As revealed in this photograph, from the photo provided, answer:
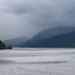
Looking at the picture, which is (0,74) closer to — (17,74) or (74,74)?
(17,74)

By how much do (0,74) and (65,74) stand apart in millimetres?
15414

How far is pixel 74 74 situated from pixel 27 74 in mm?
10981

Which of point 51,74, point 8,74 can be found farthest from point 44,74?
point 8,74

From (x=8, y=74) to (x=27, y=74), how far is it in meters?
4.53

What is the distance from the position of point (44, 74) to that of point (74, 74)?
Result: 6.97 m

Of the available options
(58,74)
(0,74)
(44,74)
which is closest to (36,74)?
(44,74)

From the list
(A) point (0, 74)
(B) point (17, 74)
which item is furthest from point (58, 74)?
(A) point (0, 74)

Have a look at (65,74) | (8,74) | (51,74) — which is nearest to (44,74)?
(51,74)

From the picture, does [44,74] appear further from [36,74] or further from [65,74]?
[65,74]

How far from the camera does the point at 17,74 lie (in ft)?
145

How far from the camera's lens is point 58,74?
4391cm

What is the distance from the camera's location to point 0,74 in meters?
44.9

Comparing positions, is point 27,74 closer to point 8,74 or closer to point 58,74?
point 8,74

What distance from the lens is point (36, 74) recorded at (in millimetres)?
44312
